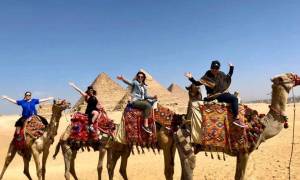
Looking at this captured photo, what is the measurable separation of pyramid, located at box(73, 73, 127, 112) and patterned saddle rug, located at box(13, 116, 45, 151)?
6018 cm

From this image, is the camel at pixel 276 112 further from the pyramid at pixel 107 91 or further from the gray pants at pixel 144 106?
the pyramid at pixel 107 91

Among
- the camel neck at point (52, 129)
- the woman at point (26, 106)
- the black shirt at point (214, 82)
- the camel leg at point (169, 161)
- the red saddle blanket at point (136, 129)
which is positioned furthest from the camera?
the woman at point (26, 106)

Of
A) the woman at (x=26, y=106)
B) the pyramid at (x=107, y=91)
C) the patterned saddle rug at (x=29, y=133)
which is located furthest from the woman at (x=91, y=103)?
the pyramid at (x=107, y=91)

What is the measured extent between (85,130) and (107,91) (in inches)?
2501

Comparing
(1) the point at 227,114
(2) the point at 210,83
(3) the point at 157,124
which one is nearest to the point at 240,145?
(1) the point at 227,114

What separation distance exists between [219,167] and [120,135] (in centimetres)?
424

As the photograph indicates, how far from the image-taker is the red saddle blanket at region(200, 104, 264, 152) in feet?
21.5

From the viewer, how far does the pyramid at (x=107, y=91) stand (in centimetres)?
7144

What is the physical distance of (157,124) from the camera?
7785mm

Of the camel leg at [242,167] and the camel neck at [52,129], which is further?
the camel neck at [52,129]

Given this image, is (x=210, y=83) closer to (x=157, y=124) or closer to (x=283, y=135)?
(x=157, y=124)

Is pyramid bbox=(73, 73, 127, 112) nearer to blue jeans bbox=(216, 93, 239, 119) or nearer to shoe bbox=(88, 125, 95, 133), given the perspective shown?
shoe bbox=(88, 125, 95, 133)

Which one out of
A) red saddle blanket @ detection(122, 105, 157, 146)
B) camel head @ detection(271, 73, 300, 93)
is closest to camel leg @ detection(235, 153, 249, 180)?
camel head @ detection(271, 73, 300, 93)

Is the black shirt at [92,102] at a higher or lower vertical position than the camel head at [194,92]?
lower
